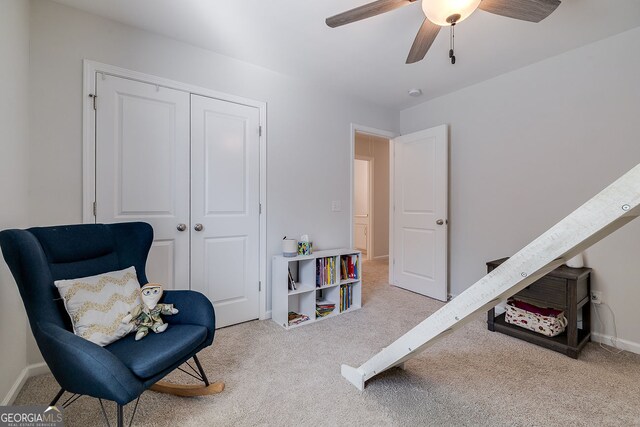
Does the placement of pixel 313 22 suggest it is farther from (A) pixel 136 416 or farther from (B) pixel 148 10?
(A) pixel 136 416

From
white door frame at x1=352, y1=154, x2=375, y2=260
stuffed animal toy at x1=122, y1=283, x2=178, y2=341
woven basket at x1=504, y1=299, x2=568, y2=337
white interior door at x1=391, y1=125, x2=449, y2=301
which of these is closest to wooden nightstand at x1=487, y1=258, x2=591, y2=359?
woven basket at x1=504, y1=299, x2=568, y2=337

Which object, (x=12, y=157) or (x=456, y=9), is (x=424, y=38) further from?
(x=12, y=157)

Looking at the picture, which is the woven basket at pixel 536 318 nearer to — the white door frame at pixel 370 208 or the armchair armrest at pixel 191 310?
the armchair armrest at pixel 191 310

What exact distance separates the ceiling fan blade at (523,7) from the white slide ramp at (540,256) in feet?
3.75

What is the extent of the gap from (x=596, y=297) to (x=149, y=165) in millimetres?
3629

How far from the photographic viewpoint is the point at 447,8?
1.40 metres

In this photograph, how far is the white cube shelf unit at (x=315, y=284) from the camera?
2523 mm

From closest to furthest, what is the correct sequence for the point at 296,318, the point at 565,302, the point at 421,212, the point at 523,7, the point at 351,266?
the point at 523,7, the point at 565,302, the point at 296,318, the point at 351,266, the point at 421,212

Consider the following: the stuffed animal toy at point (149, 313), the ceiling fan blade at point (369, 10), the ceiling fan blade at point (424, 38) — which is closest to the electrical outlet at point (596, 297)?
the ceiling fan blade at point (424, 38)

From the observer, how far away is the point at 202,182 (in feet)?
7.67

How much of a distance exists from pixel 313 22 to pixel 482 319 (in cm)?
292

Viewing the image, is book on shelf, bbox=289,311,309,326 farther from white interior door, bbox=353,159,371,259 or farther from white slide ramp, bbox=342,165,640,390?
white interior door, bbox=353,159,371,259

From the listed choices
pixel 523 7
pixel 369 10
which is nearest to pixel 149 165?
pixel 369 10

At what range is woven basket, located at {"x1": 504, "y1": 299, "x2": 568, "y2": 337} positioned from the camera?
212cm
